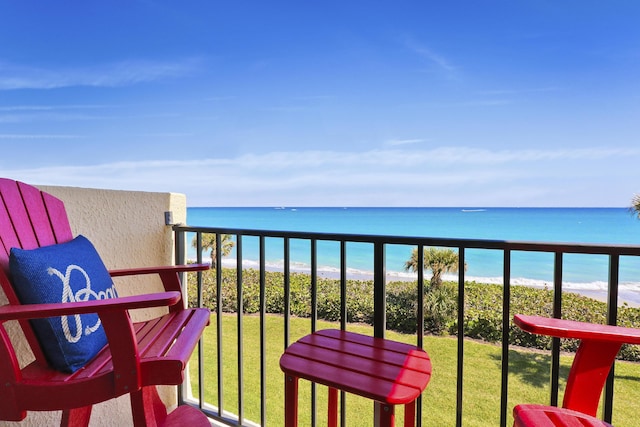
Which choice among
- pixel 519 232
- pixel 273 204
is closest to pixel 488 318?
pixel 519 232

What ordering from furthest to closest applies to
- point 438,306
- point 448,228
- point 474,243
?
point 448,228, point 438,306, point 474,243

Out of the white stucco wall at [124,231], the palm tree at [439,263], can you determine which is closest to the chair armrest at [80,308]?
→ the white stucco wall at [124,231]

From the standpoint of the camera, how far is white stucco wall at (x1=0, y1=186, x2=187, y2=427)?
6.09ft

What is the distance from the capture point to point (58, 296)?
46.5 inches

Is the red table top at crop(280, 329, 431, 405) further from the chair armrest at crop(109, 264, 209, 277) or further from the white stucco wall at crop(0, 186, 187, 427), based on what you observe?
the white stucco wall at crop(0, 186, 187, 427)

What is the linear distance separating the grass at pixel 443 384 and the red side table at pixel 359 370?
2922 millimetres

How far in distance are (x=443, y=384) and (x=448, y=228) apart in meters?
19.3

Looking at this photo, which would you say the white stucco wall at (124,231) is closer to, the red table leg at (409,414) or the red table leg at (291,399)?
the red table leg at (291,399)

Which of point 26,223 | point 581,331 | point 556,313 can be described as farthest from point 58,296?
point 556,313

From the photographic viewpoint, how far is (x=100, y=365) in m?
1.16

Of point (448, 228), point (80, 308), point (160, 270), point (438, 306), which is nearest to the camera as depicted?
point (80, 308)

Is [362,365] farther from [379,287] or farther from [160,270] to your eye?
[160,270]

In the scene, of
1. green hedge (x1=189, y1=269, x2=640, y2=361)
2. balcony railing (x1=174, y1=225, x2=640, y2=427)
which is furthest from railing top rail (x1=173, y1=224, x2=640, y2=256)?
green hedge (x1=189, y1=269, x2=640, y2=361)

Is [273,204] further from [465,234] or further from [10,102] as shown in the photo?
[10,102]
